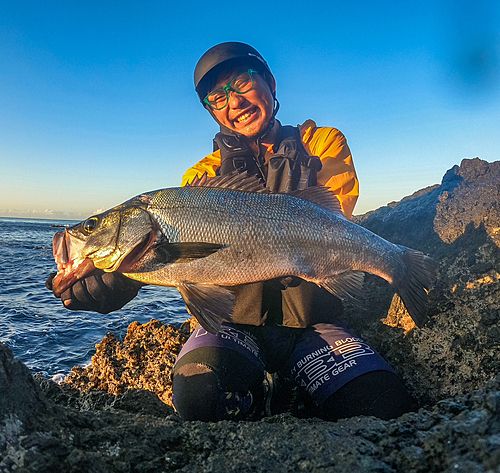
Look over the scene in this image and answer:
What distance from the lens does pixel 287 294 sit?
346cm

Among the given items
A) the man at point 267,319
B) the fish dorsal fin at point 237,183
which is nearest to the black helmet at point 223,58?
the man at point 267,319

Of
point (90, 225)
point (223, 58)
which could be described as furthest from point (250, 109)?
point (90, 225)

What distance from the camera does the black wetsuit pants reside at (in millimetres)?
2803

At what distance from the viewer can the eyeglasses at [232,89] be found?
4.53 meters

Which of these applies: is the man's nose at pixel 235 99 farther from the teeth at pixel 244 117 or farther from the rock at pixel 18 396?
the rock at pixel 18 396

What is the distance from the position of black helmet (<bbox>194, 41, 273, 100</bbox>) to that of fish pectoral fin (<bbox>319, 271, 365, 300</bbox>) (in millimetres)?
2893

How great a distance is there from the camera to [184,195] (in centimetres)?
341

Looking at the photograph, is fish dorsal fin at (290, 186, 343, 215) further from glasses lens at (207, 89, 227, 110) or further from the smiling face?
glasses lens at (207, 89, 227, 110)

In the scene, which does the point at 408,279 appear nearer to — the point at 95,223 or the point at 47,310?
the point at 95,223

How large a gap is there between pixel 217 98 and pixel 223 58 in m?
0.46

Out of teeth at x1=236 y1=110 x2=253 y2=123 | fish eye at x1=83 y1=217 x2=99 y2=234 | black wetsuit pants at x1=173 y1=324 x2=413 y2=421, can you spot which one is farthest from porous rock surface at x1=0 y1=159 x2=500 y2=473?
teeth at x1=236 y1=110 x2=253 y2=123

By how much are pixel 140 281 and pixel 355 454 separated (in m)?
2.49

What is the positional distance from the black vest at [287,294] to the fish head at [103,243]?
954mm

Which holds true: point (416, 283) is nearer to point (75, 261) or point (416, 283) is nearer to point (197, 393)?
point (197, 393)
